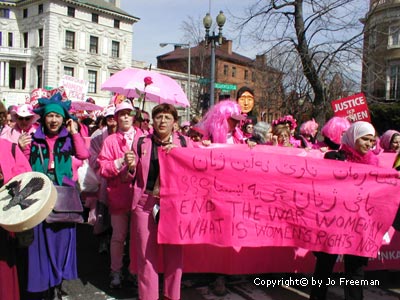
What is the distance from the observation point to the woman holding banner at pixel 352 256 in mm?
3596

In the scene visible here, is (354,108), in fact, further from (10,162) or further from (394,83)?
(394,83)

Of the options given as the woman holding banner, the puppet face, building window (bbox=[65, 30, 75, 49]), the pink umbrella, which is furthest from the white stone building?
the woman holding banner

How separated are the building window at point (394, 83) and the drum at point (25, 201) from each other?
37.1m

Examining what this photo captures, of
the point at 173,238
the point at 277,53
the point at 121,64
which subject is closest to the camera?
the point at 173,238

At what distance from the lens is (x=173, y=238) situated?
136 inches

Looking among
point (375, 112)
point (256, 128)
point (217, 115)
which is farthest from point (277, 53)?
point (375, 112)

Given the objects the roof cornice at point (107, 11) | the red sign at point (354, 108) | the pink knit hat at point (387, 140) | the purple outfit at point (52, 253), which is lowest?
the purple outfit at point (52, 253)

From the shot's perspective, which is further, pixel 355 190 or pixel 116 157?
pixel 116 157

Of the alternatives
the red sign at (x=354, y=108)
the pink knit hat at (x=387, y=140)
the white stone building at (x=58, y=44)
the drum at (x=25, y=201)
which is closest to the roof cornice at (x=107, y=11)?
the white stone building at (x=58, y=44)

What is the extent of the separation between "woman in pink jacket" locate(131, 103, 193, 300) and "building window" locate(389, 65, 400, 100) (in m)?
36.3

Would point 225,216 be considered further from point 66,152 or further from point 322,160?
point 66,152

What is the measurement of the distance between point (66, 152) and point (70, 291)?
145cm

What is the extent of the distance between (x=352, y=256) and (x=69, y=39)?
51861 mm

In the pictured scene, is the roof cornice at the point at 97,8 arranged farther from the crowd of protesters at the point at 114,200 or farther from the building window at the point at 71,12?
the crowd of protesters at the point at 114,200
